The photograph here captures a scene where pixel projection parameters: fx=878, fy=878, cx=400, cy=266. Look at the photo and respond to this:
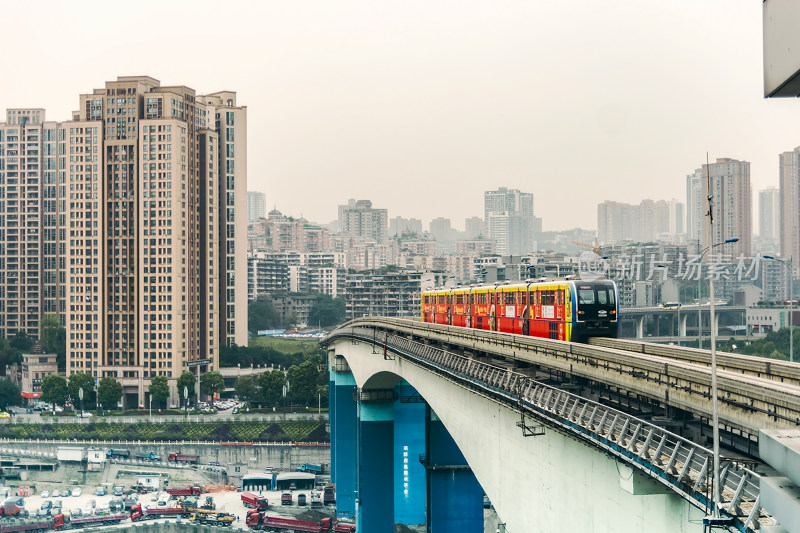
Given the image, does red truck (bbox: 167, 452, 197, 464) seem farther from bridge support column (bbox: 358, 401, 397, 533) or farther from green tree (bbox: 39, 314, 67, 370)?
bridge support column (bbox: 358, 401, 397, 533)

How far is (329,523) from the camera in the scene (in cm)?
7575

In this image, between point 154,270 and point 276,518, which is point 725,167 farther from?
point 276,518

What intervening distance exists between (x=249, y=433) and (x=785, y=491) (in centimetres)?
9981

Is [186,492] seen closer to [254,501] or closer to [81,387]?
[254,501]

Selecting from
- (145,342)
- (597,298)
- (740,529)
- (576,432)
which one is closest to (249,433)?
(145,342)

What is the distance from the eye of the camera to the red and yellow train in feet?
98.2

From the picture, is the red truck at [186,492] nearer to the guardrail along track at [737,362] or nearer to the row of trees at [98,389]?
the row of trees at [98,389]

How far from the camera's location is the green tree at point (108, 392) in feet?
359

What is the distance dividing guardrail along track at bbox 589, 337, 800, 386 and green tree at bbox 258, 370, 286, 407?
88.9 metres

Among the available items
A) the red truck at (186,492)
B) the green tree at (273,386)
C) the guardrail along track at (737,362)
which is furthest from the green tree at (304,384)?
the guardrail along track at (737,362)

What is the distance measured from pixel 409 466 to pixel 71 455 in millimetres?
49053

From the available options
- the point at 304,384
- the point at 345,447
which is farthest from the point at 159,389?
the point at 345,447

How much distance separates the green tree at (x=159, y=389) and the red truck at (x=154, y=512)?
27542 millimetres

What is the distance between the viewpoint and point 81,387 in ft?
364
